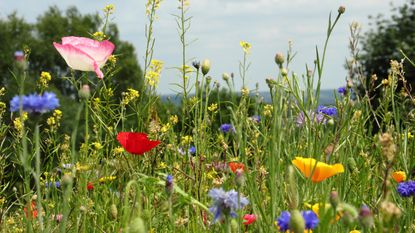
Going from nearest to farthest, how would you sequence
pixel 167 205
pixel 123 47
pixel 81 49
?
1. pixel 167 205
2. pixel 81 49
3. pixel 123 47

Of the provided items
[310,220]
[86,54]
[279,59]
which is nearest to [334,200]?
[310,220]

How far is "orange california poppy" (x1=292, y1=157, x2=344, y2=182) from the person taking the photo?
125 cm

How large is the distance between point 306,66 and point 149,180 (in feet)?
1.85

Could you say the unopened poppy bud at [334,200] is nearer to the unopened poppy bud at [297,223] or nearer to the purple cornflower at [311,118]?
the unopened poppy bud at [297,223]

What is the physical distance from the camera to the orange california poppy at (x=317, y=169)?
1252 mm

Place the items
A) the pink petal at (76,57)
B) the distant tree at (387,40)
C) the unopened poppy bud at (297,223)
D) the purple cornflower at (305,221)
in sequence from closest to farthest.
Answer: the unopened poppy bud at (297,223) → the purple cornflower at (305,221) → the pink petal at (76,57) → the distant tree at (387,40)

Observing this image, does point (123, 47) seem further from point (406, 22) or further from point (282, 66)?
point (282, 66)

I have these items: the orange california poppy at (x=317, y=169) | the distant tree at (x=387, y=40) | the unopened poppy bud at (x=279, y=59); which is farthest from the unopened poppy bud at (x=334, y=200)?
the distant tree at (x=387, y=40)

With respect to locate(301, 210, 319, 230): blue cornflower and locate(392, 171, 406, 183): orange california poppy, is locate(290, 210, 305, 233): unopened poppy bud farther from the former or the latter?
locate(392, 171, 406, 183): orange california poppy

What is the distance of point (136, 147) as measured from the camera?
1678 millimetres

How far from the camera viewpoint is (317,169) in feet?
4.21

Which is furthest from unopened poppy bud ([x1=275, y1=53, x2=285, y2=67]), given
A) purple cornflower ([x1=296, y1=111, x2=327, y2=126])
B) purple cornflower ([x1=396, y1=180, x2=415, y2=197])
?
purple cornflower ([x1=396, y1=180, x2=415, y2=197])

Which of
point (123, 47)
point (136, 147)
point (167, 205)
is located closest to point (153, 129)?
point (136, 147)

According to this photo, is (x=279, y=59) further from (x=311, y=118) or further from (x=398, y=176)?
(x=398, y=176)
